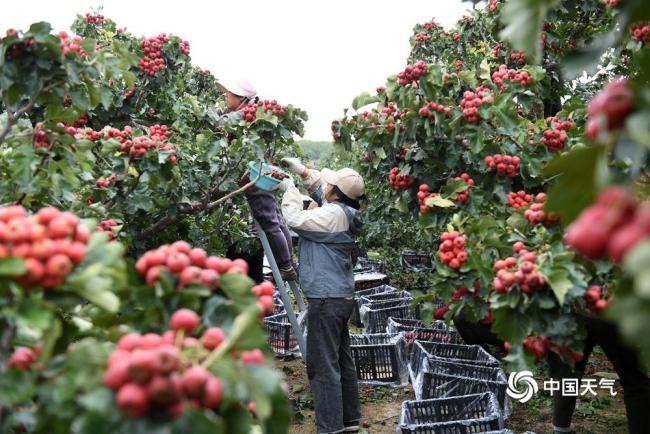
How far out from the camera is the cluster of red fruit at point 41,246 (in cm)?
115

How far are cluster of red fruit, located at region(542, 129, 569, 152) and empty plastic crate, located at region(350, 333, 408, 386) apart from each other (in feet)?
8.64

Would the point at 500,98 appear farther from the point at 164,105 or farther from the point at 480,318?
the point at 164,105

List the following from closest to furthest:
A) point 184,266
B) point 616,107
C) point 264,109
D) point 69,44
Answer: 1. point 616,107
2. point 184,266
3. point 69,44
4. point 264,109

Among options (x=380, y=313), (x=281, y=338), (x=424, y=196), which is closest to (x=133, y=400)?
(x=424, y=196)

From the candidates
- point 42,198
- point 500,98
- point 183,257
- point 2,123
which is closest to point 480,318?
point 500,98

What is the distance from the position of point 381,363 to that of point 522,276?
3.55 m

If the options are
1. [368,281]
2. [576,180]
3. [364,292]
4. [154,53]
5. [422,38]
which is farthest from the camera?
[368,281]

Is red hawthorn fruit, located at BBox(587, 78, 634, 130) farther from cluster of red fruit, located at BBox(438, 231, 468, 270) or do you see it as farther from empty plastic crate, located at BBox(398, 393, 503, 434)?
empty plastic crate, located at BBox(398, 393, 503, 434)

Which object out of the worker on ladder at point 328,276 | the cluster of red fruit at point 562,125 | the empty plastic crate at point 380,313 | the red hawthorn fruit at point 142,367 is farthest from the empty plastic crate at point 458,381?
the red hawthorn fruit at point 142,367

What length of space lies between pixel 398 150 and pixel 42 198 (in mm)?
2383

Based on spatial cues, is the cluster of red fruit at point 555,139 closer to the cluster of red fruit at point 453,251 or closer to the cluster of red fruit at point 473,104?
the cluster of red fruit at point 473,104

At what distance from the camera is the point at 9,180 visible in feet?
8.23

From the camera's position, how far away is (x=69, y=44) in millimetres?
2516

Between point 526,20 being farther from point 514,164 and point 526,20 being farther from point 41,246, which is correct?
point 514,164
